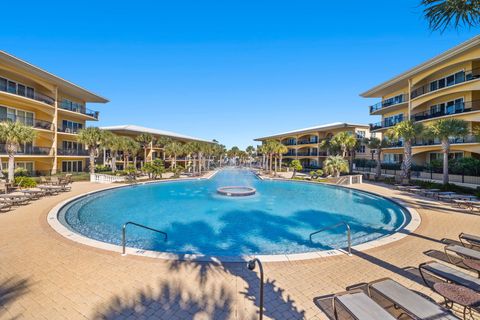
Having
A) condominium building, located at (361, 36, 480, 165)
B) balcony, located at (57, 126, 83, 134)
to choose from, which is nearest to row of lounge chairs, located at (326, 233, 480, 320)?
condominium building, located at (361, 36, 480, 165)

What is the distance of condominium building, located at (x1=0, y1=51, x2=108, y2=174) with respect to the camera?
24031 mm

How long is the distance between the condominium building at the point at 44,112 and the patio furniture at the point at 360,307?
31.6 meters

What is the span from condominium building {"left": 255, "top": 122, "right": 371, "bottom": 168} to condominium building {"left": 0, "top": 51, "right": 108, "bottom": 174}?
4368 cm

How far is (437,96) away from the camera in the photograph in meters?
26.6

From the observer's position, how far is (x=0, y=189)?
682 inches

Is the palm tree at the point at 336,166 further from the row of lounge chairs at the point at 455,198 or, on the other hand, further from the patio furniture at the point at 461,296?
the patio furniture at the point at 461,296

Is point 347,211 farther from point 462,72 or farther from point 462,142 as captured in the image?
point 462,72

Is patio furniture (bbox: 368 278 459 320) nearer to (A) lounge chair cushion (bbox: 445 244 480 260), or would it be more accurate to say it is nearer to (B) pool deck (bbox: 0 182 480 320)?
(B) pool deck (bbox: 0 182 480 320)

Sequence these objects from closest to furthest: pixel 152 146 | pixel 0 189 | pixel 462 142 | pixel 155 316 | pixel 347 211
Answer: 1. pixel 155 316
2. pixel 347 211
3. pixel 0 189
4. pixel 462 142
5. pixel 152 146

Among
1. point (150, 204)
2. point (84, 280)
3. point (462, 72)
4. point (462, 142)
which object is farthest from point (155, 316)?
point (462, 72)

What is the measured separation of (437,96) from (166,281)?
114 feet

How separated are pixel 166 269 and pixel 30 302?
113 inches

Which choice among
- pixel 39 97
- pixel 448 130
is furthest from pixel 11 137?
pixel 448 130

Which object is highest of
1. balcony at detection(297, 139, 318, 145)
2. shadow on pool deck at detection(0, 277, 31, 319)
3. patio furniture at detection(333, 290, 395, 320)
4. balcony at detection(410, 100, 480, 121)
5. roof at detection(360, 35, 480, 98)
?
roof at detection(360, 35, 480, 98)
